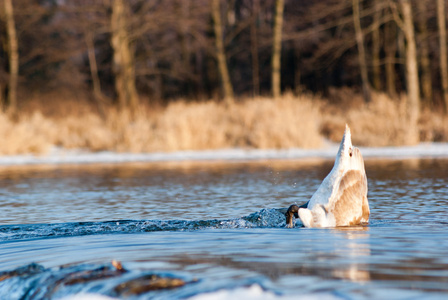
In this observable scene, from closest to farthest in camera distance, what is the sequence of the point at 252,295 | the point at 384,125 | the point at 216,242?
the point at 252,295
the point at 216,242
the point at 384,125

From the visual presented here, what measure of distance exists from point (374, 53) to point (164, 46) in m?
11.7

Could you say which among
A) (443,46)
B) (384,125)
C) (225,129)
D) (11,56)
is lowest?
(384,125)

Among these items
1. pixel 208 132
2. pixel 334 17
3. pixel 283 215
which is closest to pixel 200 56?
pixel 334 17

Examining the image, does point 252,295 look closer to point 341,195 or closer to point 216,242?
point 216,242

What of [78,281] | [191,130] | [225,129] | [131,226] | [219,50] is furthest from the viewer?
[219,50]

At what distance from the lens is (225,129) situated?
1986cm

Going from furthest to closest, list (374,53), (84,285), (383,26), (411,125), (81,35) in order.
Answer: (81,35) < (383,26) < (374,53) < (411,125) < (84,285)

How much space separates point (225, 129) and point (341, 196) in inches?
526

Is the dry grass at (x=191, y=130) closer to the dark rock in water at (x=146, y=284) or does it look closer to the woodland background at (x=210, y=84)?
the woodland background at (x=210, y=84)

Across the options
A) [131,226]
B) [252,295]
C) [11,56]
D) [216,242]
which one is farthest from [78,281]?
[11,56]

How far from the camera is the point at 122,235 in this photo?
661 centimetres

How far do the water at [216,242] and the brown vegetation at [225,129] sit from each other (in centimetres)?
714

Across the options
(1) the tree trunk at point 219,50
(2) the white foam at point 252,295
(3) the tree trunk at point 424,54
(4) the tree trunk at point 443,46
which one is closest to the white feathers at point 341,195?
(2) the white foam at point 252,295

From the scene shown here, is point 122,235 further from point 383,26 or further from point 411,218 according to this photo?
point 383,26
